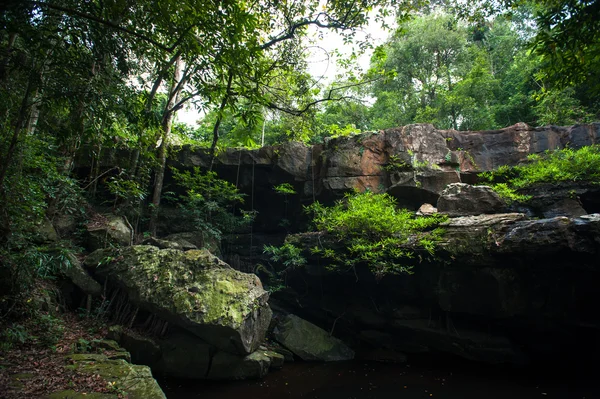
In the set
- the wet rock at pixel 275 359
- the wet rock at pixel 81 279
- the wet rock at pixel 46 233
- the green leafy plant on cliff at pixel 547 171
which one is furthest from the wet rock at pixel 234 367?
the green leafy plant on cliff at pixel 547 171

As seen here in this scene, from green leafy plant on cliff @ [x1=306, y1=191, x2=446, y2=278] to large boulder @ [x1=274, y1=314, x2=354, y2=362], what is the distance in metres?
1.83

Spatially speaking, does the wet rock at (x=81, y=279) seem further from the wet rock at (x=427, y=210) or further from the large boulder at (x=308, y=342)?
the wet rock at (x=427, y=210)

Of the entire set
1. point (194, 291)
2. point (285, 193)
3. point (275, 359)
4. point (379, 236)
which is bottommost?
point (275, 359)

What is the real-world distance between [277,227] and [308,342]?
189 inches

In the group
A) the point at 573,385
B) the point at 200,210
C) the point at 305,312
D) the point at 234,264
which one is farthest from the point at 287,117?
the point at 573,385

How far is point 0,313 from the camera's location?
4.76 metres

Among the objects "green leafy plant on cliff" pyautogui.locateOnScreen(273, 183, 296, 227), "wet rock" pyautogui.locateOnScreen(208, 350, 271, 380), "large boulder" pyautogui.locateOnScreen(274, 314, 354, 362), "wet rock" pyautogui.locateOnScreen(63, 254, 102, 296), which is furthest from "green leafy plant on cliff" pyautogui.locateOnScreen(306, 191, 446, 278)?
"wet rock" pyautogui.locateOnScreen(63, 254, 102, 296)

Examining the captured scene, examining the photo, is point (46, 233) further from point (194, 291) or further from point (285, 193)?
point (285, 193)

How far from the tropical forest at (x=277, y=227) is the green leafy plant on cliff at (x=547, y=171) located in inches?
2.2

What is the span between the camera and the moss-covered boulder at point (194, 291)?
20.3ft

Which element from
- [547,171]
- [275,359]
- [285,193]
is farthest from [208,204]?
[547,171]

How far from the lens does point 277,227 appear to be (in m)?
12.2

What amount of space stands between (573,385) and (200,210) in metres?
9.52

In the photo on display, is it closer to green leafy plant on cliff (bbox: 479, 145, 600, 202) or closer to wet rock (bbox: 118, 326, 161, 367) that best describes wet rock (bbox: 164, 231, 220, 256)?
wet rock (bbox: 118, 326, 161, 367)
